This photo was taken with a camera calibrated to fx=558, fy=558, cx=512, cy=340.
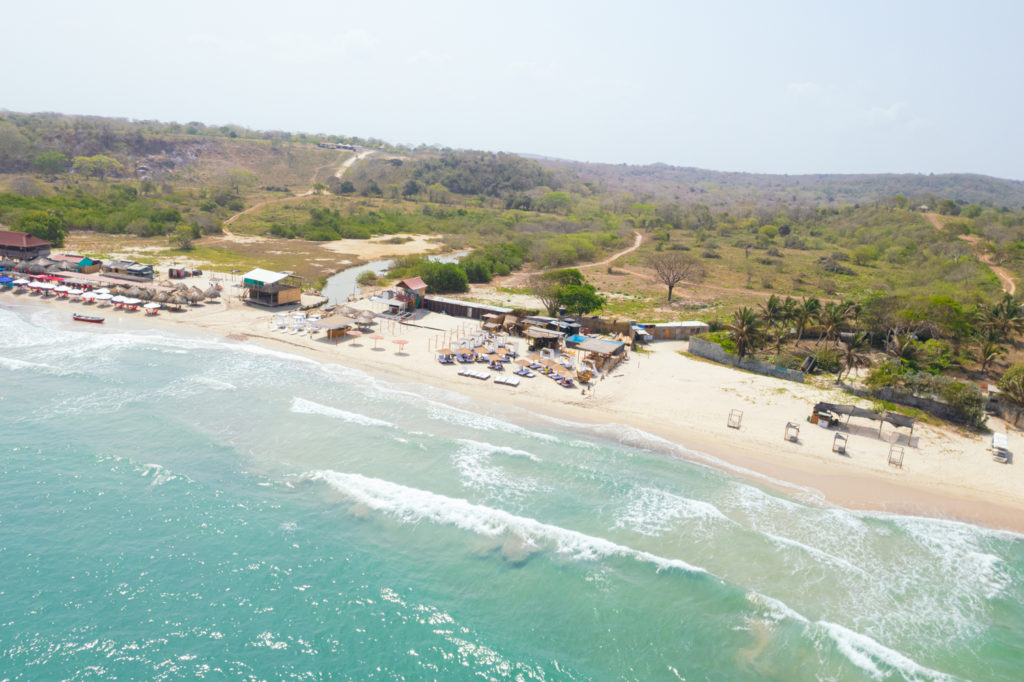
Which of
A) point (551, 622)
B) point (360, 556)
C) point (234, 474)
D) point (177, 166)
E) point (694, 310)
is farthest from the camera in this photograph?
point (177, 166)

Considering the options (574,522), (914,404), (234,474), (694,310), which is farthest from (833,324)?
(234,474)

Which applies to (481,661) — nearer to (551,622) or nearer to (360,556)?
(551,622)

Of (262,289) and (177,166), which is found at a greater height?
(177,166)

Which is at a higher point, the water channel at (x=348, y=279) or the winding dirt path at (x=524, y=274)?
the winding dirt path at (x=524, y=274)

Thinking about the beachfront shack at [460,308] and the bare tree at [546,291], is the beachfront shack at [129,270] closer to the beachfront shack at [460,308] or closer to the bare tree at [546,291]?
the beachfront shack at [460,308]

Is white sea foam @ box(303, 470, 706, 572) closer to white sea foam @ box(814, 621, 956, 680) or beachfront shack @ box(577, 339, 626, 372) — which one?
white sea foam @ box(814, 621, 956, 680)

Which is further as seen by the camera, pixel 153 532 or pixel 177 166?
pixel 177 166

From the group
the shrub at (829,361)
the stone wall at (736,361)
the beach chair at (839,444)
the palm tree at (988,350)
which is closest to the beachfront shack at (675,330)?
the stone wall at (736,361)
